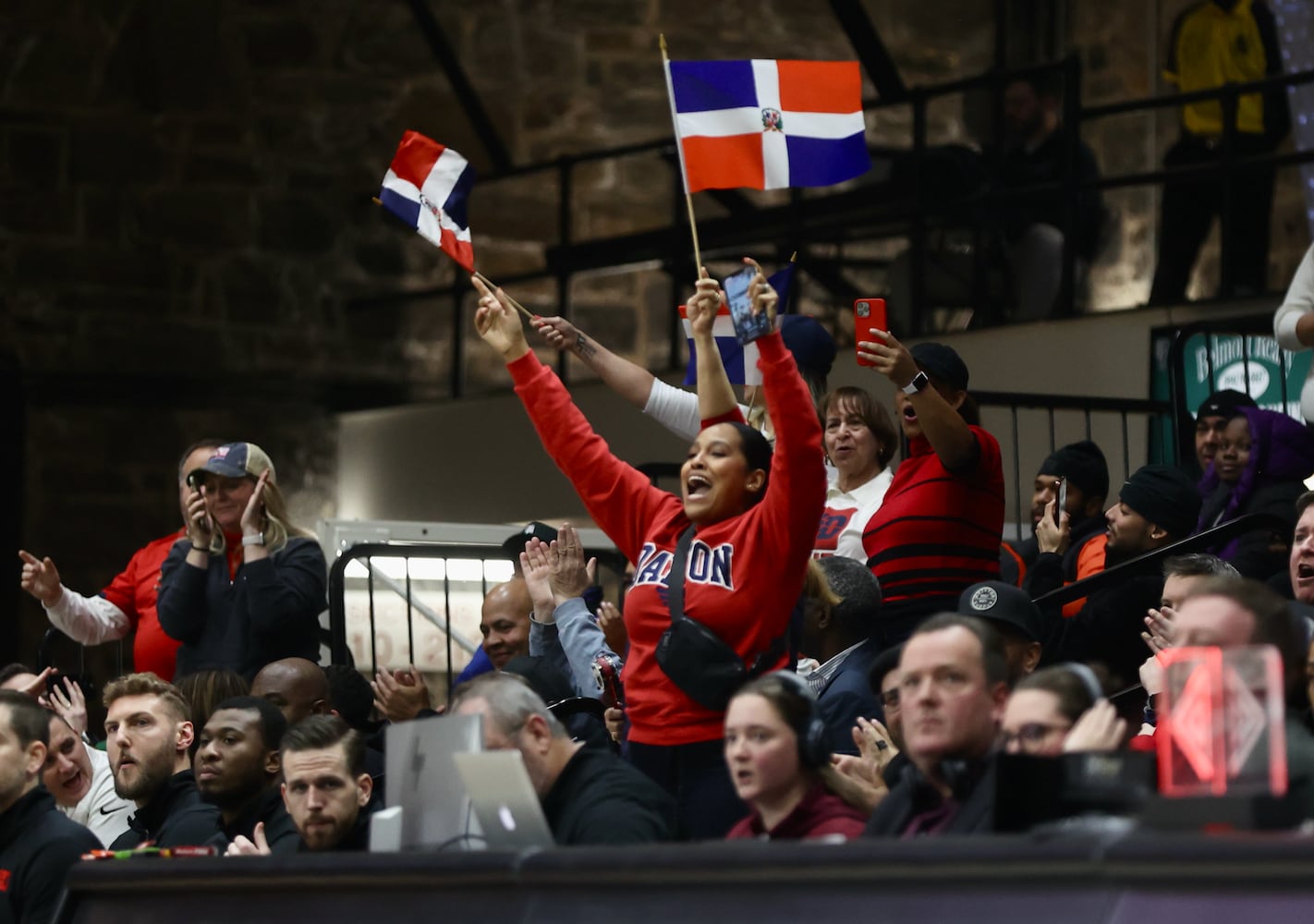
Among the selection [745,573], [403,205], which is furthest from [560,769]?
[403,205]

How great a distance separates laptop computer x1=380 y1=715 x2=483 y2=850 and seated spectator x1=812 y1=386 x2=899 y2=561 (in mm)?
2001

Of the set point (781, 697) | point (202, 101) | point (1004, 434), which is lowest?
point (781, 697)

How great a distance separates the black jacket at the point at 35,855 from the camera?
512cm

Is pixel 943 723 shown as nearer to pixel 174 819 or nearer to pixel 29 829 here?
pixel 174 819

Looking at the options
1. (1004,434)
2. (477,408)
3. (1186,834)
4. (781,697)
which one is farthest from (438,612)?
(1186,834)

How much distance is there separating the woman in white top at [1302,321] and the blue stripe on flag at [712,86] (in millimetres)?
1705

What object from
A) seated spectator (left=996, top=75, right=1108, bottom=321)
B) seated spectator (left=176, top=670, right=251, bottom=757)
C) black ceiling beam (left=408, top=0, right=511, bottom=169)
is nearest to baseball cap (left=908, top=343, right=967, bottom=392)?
seated spectator (left=176, top=670, right=251, bottom=757)

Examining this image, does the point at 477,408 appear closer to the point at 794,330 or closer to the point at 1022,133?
the point at 1022,133

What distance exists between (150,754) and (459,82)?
659cm

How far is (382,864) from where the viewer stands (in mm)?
3562

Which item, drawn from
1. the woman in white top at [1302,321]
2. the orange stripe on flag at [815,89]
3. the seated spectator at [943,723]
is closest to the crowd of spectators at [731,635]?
the seated spectator at [943,723]

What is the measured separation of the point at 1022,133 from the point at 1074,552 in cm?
324

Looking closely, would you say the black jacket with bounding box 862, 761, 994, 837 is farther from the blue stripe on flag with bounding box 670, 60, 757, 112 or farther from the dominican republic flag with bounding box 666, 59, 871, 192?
the blue stripe on flag with bounding box 670, 60, 757, 112

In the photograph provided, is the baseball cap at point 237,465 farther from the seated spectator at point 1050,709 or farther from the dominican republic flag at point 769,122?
the seated spectator at point 1050,709
